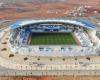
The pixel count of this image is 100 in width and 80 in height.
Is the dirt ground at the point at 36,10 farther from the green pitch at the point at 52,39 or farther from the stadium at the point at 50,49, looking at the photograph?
the green pitch at the point at 52,39

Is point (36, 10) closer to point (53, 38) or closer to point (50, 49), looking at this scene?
point (53, 38)

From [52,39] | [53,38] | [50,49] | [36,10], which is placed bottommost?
[36,10]

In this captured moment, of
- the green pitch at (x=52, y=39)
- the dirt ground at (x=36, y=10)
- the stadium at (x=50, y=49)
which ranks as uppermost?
the stadium at (x=50, y=49)

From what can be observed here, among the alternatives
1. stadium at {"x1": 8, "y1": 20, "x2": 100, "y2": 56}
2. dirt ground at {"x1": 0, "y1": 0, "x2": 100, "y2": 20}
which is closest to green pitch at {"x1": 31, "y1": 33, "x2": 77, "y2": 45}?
stadium at {"x1": 8, "y1": 20, "x2": 100, "y2": 56}

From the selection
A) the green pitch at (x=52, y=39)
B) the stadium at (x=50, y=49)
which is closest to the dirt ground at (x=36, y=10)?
the stadium at (x=50, y=49)

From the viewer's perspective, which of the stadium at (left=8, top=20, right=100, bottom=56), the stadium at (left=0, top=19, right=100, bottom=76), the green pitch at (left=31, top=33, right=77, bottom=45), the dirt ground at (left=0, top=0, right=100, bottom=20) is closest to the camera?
the stadium at (left=0, top=19, right=100, bottom=76)

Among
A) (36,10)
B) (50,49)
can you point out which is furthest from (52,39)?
(36,10)

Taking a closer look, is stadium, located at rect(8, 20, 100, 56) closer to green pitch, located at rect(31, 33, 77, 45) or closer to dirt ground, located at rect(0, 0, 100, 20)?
green pitch, located at rect(31, 33, 77, 45)

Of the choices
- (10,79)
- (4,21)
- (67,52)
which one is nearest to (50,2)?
(4,21)
